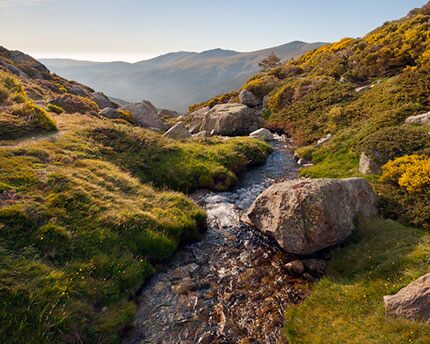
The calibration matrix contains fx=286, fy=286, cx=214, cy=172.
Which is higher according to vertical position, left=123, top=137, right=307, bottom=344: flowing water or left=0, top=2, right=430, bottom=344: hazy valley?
left=0, top=2, right=430, bottom=344: hazy valley

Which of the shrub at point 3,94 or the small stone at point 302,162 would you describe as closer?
the small stone at point 302,162

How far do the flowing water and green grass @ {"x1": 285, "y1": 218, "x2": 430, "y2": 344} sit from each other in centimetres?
99

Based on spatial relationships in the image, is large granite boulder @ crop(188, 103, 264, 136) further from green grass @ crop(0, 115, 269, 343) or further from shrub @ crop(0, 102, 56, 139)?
shrub @ crop(0, 102, 56, 139)


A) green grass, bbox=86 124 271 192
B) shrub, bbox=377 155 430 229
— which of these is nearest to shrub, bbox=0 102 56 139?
green grass, bbox=86 124 271 192

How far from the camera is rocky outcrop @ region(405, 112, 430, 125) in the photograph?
2234 cm

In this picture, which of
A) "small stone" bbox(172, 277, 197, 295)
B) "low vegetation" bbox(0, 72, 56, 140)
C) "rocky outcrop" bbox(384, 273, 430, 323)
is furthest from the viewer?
"low vegetation" bbox(0, 72, 56, 140)

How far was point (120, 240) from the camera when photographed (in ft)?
43.8

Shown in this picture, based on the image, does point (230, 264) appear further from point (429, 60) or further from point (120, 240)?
point (429, 60)

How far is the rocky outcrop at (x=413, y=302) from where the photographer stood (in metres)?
8.20

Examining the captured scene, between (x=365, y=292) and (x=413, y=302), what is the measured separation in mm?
2120

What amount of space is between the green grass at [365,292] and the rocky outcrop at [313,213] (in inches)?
40.3

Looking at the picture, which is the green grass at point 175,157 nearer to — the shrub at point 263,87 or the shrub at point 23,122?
the shrub at point 23,122

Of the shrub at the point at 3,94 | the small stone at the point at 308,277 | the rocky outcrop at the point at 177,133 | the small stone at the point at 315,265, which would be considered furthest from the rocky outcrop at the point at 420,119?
the shrub at the point at 3,94

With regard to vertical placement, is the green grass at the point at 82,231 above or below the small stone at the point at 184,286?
above
